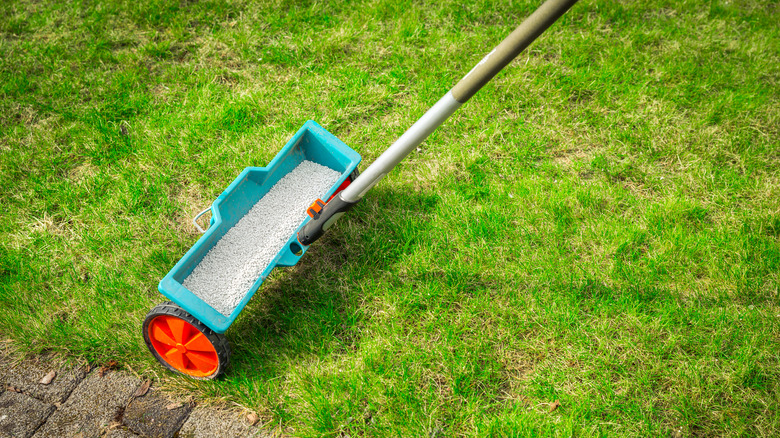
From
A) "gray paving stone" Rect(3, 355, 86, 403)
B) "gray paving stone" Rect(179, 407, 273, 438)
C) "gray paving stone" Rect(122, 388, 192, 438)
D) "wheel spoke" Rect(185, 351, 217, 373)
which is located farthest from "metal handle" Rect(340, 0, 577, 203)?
"gray paving stone" Rect(3, 355, 86, 403)

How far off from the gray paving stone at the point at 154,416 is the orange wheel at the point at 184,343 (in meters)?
0.15

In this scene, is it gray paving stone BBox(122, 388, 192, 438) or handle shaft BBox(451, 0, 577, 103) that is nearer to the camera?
handle shaft BBox(451, 0, 577, 103)

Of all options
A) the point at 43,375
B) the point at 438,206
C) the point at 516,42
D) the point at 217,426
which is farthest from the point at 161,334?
the point at 516,42

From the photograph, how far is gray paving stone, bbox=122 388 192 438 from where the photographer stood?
2.16m

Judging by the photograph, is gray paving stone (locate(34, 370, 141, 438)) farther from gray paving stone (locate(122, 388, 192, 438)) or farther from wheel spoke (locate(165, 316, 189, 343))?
wheel spoke (locate(165, 316, 189, 343))

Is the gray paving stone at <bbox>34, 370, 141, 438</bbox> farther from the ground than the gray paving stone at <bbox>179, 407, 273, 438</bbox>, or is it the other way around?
the gray paving stone at <bbox>34, 370, 141, 438</bbox>

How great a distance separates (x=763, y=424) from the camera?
2.07 m

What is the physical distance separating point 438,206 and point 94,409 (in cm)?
196

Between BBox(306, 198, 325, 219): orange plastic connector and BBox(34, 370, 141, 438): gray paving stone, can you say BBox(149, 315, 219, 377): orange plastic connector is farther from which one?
BBox(306, 198, 325, 219): orange plastic connector

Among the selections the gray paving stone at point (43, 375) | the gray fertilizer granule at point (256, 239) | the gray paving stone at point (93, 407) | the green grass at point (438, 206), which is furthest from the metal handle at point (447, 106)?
the gray paving stone at point (43, 375)

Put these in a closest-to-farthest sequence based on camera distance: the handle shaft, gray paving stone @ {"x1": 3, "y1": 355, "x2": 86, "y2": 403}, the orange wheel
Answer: the handle shaft, the orange wheel, gray paving stone @ {"x1": 3, "y1": 355, "x2": 86, "y2": 403}

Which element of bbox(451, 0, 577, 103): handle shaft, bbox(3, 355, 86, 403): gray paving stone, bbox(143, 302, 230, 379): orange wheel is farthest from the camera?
bbox(3, 355, 86, 403): gray paving stone

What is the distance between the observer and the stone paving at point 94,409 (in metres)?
2.16

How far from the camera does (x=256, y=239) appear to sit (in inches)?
98.7
